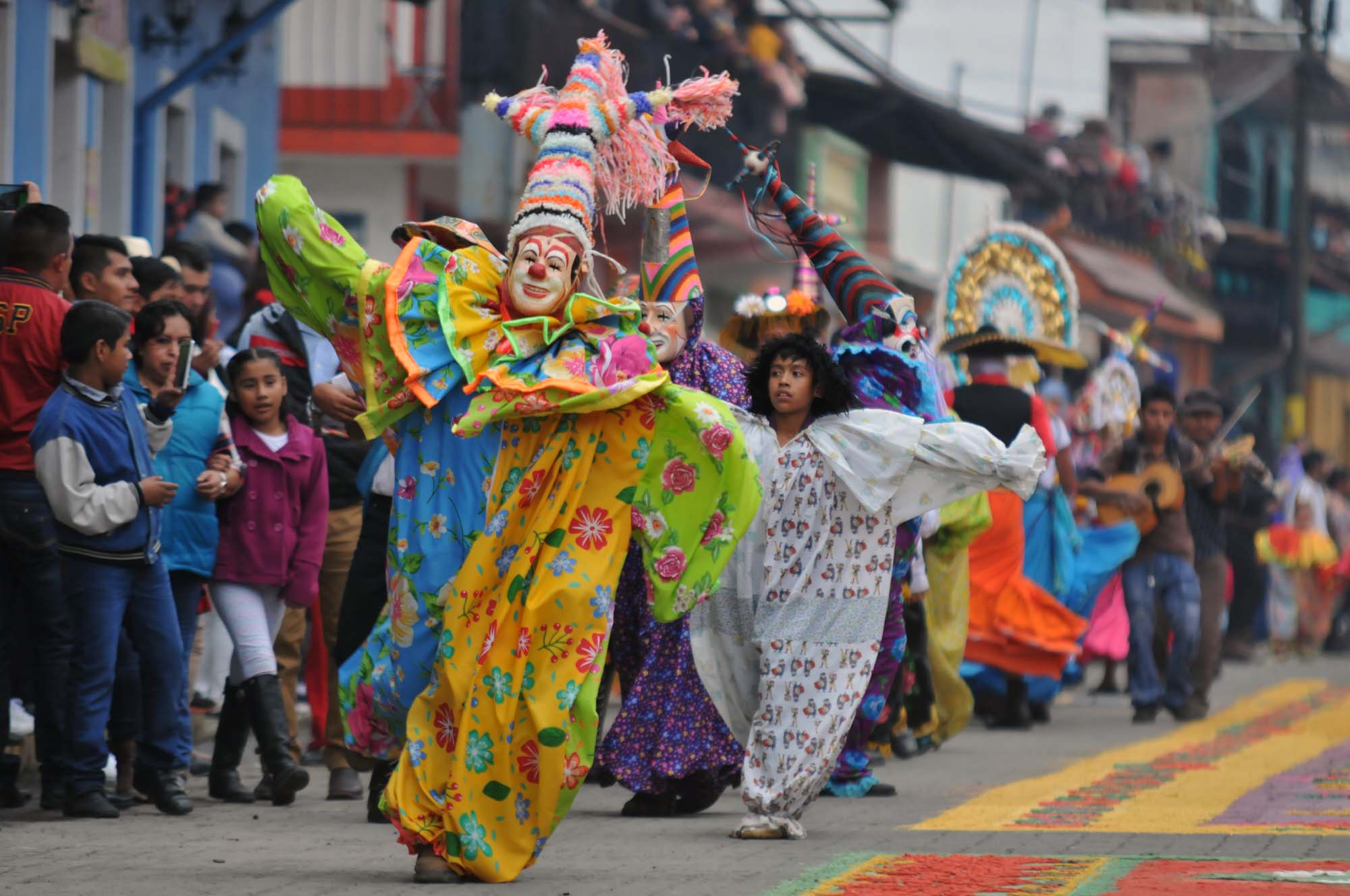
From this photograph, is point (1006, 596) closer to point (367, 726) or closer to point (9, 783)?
point (9, 783)

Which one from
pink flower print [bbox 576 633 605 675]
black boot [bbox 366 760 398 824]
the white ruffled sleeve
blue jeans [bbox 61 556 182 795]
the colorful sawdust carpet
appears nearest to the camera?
the colorful sawdust carpet

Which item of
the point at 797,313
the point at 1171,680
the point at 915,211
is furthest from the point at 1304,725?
the point at 915,211

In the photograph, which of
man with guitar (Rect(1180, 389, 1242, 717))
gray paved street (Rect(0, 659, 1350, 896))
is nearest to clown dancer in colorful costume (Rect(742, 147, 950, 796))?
gray paved street (Rect(0, 659, 1350, 896))

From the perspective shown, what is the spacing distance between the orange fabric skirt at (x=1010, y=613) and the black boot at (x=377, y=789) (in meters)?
5.34

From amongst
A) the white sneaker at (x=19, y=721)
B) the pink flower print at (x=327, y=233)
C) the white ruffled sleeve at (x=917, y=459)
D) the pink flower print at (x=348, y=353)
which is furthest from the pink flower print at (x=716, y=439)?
the white sneaker at (x=19, y=721)

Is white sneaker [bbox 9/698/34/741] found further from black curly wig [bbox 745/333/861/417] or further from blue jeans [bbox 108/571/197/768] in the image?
black curly wig [bbox 745/333/861/417]

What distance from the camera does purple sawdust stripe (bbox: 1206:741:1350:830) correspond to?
8.56 metres

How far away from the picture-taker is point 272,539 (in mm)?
9133

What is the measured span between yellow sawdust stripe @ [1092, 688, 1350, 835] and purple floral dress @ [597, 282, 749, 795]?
1.43 meters

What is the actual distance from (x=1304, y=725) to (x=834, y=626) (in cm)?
616

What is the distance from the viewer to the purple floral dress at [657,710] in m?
8.93

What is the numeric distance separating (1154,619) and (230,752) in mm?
7266

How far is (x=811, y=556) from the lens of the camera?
8.56 meters

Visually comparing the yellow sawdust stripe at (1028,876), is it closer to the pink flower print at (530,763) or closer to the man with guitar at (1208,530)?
the pink flower print at (530,763)
